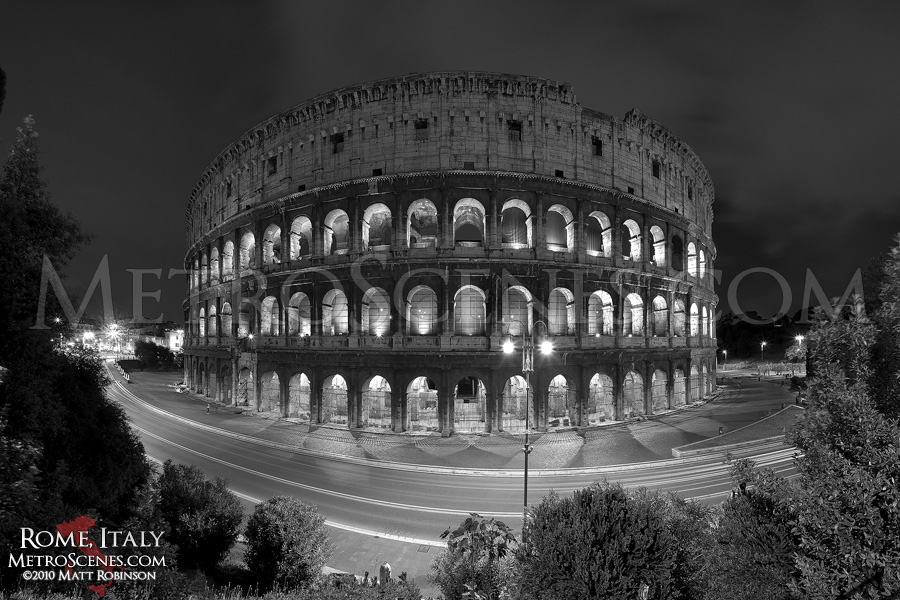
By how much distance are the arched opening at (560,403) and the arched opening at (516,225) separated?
30.0ft

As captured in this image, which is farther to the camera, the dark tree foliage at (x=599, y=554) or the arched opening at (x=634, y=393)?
the arched opening at (x=634, y=393)

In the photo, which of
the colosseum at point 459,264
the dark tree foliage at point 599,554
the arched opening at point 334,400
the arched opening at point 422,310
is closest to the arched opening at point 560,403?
the colosseum at point 459,264

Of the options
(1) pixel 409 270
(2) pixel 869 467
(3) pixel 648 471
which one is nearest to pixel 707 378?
(3) pixel 648 471

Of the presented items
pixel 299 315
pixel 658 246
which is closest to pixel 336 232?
pixel 299 315

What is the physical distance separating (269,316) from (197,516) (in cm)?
2198

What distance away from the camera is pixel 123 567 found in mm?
6090

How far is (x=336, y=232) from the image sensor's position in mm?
27328

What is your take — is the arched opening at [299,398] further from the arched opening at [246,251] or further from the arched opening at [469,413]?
the arched opening at [469,413]

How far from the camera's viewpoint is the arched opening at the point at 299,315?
26.2m

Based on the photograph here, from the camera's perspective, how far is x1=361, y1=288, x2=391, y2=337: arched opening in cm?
2344

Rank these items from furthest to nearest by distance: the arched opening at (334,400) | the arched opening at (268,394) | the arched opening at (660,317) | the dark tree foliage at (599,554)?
the arched opening at (660,317) → the arched opening at (268,394) → the arched opening at (334,400) → the dark tree foliage at (599,554)

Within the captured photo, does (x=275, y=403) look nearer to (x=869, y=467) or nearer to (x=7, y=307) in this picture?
(x=7, y=307)

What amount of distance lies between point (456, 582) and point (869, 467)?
20.7 feet

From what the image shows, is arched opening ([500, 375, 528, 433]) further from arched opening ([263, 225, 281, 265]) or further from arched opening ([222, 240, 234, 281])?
arched opening ([222, 240, 234, 281])
